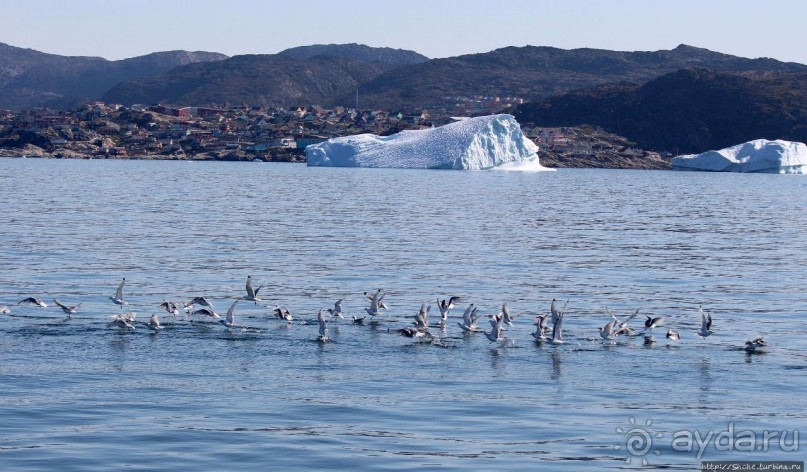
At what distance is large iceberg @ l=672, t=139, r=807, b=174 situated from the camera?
138 meters

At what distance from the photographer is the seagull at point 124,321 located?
23.2 metres

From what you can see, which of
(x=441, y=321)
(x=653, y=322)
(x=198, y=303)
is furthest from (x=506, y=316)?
(x=198, y=303)

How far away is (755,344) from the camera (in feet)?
74.0

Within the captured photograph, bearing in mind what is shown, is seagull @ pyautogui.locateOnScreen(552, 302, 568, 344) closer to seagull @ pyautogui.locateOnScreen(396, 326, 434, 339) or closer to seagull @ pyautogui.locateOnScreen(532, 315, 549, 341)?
seagull @ pyautogui.locateOnScreen(532, 315, 549, 341)

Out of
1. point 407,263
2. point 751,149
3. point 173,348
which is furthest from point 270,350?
point 751,149

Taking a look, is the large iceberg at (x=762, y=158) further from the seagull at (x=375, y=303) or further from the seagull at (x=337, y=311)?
the seagull at (x=337, y=311)

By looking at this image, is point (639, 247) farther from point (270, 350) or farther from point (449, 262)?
point (270, 350)

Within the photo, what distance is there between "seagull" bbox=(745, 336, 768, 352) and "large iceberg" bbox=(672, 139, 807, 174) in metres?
120

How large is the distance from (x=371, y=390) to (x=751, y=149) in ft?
434

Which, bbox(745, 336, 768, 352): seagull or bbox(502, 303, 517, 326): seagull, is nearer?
bbox(745, 336, 768, 352): seagull

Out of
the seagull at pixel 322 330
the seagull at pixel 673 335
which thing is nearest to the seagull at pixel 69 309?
the seagull at pixel 322 330

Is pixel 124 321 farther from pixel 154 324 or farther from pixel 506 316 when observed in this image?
pixel 506 316

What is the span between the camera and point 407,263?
121 feet

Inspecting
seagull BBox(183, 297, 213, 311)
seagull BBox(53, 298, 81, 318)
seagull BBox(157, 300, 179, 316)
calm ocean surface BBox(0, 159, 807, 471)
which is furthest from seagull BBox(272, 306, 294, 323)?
seagull BBox(53, 298, 81, 318)
